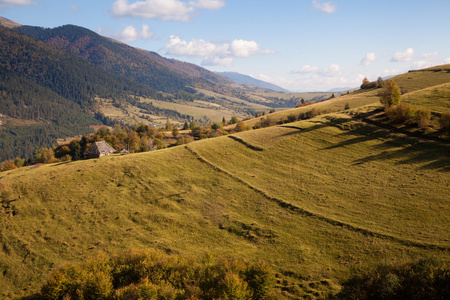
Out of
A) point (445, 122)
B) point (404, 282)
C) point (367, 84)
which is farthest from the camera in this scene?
point (367, 84)

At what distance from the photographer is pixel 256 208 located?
42562 millimetres

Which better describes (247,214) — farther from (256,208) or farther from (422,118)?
(422,118)

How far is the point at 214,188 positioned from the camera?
162ft

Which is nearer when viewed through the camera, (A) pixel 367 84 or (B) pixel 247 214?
(B) pixel 247 214

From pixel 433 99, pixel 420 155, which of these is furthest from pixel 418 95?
pixel 420 155

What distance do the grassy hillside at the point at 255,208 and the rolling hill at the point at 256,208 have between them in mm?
156

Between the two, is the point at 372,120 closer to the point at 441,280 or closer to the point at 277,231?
the point at 277,231

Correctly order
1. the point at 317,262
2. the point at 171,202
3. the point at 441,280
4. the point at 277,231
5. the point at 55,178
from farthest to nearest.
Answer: the point at 55,178, the point at 171,202, the point at 277,231, the point at 317,262, the point at 441,280

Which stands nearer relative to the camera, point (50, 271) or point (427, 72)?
point (50, 271)

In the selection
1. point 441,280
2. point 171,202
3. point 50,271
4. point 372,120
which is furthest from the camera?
point 372,120

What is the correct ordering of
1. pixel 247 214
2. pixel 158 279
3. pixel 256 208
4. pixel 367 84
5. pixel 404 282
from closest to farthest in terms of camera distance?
pixel 404 282, pixel 158 279, pixel 247 214, pixel 256 208, pixel 367 84

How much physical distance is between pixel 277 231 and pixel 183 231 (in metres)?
13.3

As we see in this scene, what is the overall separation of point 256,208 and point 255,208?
165 millimetres

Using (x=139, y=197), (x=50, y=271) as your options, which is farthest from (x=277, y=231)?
(x=50, y=271)
